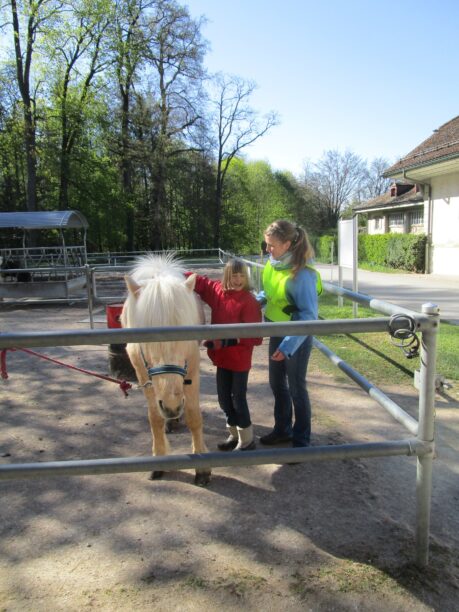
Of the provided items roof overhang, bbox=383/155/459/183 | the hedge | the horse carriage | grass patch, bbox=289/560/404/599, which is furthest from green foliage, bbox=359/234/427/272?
grass patch, bbox=289/560/404/599

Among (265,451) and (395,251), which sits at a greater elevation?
(395,251)

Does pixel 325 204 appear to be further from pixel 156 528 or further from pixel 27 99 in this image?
pixel 156 528

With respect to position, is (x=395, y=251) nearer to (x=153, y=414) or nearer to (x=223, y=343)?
(x=223, y=343)

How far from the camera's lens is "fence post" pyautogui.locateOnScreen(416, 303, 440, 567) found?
1.89m

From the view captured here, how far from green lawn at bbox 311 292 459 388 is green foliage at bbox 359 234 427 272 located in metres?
11.8

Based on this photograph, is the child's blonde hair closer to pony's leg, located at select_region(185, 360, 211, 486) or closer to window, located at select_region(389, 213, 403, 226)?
pony's leg, located at select_region(185, 360, 211, 486)

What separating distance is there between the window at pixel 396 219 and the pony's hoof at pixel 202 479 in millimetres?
28106

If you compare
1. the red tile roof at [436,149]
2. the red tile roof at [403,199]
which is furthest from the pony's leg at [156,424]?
the red tile roof at [403,199]

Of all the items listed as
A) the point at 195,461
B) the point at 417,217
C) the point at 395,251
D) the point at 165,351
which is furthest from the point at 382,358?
the point at 417,217

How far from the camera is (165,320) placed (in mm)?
2529

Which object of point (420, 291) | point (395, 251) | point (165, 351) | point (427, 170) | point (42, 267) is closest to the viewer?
point (165, 351)

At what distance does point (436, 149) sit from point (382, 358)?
1326 cm

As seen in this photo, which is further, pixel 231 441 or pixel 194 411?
pixel 231 441

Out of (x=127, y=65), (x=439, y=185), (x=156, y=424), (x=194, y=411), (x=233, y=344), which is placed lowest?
Result: (x=156, y=424)
